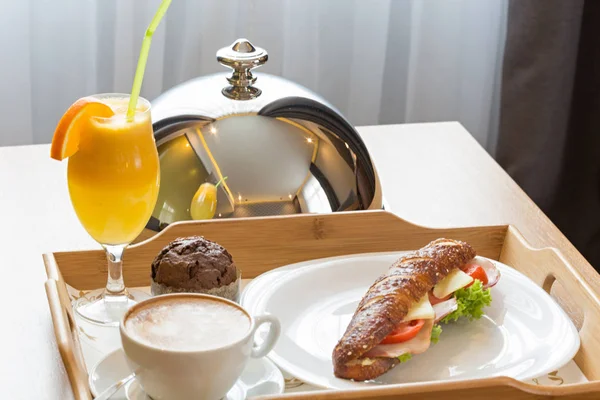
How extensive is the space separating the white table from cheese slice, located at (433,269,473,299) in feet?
0.57

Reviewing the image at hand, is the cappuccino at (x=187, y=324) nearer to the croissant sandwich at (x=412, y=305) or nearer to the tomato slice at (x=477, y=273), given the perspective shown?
the croissant sandwich at (x=412, y=305)

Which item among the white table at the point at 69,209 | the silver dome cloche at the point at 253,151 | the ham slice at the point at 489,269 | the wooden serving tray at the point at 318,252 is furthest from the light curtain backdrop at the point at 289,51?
the ham slice at the point at 489,269

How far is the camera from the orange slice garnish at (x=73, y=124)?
95 centimetres

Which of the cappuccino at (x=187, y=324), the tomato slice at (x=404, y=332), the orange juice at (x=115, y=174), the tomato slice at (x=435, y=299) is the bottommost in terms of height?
the tomato slice at (x=435, y=299)

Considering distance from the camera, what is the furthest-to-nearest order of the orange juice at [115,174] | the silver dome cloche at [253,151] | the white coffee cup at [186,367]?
the silver dome cloche at [253,151]
the orange juice at [115,174]
the white coffee cup at [186,367]

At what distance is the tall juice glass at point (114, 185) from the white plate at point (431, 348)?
148 mm

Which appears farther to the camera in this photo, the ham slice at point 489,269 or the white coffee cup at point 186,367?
the ham slice at point 489,269

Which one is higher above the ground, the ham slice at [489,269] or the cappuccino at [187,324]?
the cappuccino at [187,324]

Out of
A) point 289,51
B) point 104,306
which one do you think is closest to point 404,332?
point 104,306

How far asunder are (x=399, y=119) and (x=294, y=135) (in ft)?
3.86

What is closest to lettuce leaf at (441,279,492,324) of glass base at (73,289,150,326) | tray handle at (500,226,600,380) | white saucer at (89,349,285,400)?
tray handle at (500,226,600,380)

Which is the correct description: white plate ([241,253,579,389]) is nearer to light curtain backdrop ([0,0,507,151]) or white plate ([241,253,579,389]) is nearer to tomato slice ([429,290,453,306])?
tomato slice ([429,290,453,306])

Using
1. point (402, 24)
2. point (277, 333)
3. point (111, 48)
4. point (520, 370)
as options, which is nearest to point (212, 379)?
point (277, 333)

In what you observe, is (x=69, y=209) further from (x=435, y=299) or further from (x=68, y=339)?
(x=435, y=299)
